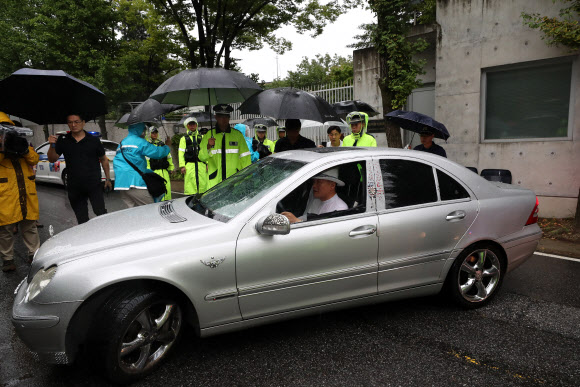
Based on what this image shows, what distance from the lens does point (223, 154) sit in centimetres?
564

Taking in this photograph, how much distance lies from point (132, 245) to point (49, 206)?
796cm

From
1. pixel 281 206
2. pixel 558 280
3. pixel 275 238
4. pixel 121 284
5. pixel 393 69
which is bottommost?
pixel 558 280

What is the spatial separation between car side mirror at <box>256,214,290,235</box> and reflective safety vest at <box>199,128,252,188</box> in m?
3.02

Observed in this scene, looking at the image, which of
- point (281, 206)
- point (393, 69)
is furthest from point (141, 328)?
point (393, 69)

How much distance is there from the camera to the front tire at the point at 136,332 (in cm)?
246

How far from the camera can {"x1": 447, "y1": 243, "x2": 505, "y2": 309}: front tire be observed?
3.57m

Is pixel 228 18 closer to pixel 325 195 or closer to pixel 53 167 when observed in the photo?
pixel 53 167

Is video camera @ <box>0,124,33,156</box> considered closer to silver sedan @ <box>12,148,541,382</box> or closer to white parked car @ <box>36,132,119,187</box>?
silver sedan @ <box>12,148,541,382</box>

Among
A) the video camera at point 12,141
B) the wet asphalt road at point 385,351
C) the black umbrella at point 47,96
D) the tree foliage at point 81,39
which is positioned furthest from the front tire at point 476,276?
the tree foliage at point 81,39

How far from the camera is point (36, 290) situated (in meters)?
2.50

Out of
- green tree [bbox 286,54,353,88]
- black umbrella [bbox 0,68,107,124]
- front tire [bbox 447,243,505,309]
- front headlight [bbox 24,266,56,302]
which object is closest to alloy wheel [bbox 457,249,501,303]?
front tire [bbox 447,243,505,309]

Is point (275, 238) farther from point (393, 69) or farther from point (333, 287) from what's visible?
point (393, 69)

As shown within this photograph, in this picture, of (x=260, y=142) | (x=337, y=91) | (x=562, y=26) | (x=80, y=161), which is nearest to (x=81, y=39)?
(x=337, y=91)

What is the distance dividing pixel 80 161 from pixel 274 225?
11.0 feet
